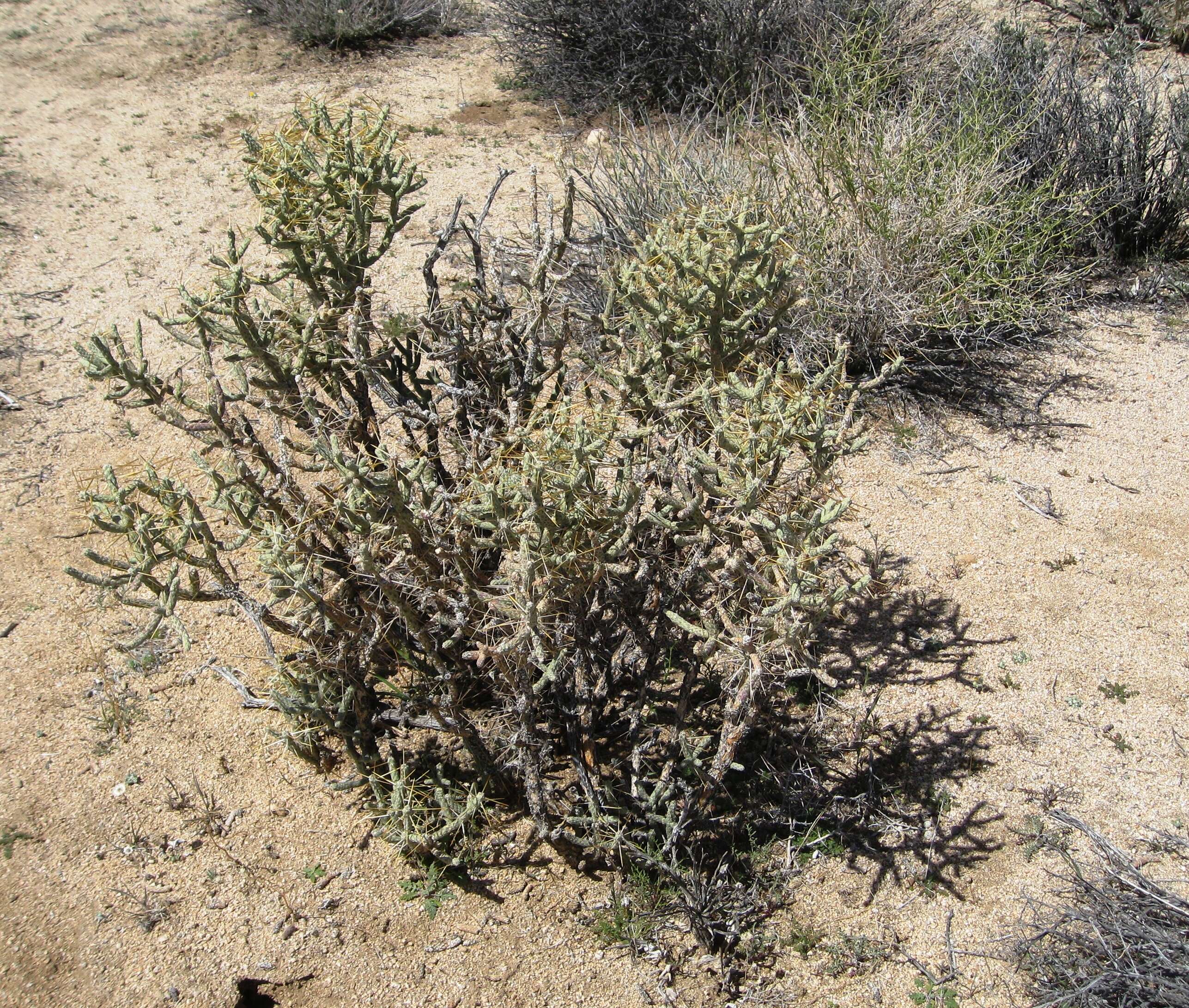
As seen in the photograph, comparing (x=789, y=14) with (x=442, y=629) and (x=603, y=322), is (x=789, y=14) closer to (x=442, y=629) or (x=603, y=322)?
(x=603, y=322)

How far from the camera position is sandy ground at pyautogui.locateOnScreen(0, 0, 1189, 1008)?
2596 millimetres

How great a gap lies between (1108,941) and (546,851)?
1.48 m

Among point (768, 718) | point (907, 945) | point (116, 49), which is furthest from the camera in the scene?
point (116, 49)

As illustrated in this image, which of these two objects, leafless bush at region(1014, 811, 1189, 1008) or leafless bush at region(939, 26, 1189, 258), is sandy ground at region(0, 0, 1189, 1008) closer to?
leafless bush at region(1014, 811, 1189, 1008)

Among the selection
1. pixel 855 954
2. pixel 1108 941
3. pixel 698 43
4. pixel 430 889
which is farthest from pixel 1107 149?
pixel 430 889

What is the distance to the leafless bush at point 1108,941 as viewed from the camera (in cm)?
225

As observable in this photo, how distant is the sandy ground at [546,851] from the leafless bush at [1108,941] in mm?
105

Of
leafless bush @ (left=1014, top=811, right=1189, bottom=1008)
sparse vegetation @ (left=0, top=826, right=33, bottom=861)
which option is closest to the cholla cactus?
sparse vegetation @ (left=0, top=826, right=33, bottom=861)

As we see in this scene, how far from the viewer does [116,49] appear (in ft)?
25.4

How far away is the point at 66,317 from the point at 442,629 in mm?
3255

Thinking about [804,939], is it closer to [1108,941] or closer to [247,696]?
[1108,941]

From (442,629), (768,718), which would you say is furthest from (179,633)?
(768,718)

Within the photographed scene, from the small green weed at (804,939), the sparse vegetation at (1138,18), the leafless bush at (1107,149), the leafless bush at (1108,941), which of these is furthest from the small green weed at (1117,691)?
the sparse vegetation at (1138,18)

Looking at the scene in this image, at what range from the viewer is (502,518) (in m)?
2.21
